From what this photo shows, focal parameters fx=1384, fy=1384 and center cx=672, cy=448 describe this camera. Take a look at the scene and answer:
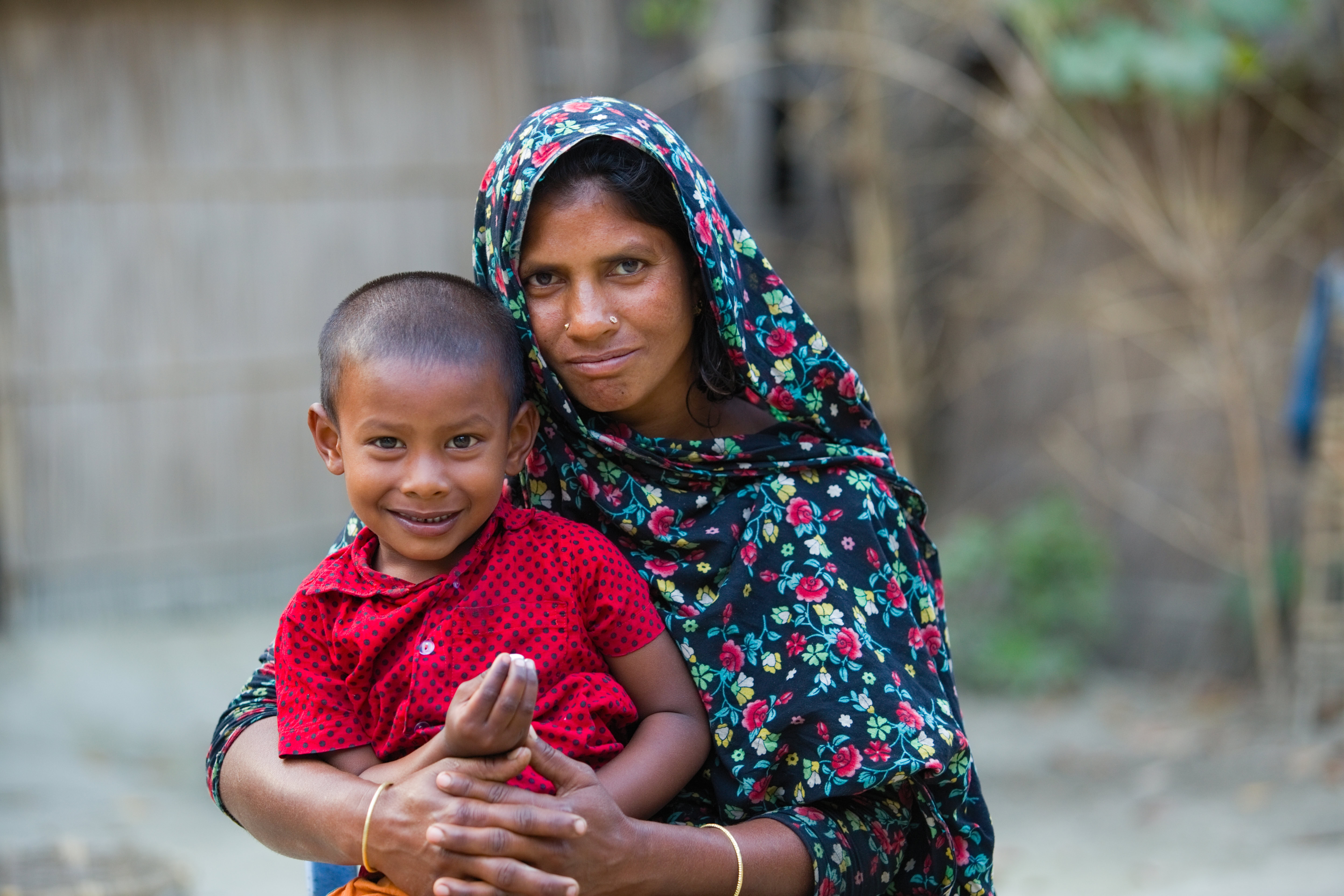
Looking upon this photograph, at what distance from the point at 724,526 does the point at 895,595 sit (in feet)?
0.92

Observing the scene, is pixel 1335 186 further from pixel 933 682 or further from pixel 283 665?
pixel 283 665

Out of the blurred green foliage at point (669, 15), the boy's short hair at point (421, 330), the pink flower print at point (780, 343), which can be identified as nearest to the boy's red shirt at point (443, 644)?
the boy's short hair at point (421, 330)

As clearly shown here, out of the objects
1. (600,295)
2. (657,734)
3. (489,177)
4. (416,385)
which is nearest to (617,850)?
(657,734)

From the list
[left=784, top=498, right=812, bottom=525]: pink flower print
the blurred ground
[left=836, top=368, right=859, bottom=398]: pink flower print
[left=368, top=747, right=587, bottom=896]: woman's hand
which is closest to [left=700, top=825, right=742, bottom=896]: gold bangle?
[left=368, top=747, right=587, bottom=896]: woman's hand

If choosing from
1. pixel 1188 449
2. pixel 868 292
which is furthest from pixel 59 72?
pixel 1188 449

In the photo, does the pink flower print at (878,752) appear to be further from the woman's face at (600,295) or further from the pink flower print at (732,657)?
the woman's face at (600,295)

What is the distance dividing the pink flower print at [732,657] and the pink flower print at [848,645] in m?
0.14

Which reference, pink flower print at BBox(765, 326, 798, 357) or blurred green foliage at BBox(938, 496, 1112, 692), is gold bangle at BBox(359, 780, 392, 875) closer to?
pink flower print at BBox(765, 326, 798, 357)

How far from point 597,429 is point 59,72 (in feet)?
13.8

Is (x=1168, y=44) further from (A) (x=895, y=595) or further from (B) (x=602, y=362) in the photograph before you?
(B) (x=602, y=362)

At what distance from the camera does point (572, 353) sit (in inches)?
80.4

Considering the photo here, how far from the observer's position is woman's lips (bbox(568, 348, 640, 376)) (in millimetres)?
2035

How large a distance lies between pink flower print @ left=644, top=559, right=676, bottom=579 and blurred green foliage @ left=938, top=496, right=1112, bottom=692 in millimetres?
4556

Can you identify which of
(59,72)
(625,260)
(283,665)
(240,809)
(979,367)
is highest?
(59,72)
